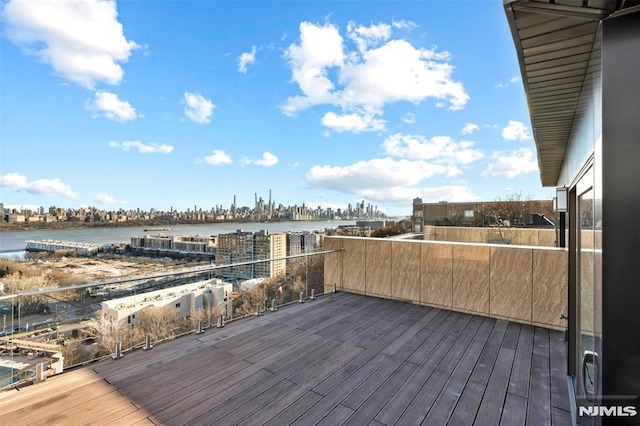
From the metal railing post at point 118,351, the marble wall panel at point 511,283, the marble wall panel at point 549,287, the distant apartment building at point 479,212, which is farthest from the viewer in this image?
the distant apartment building at point 479,212

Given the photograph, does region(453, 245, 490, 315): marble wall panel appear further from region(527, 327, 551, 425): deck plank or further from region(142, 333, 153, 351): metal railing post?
region(142, 333, 153, 351): metal railing post

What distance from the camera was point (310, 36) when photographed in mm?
8789

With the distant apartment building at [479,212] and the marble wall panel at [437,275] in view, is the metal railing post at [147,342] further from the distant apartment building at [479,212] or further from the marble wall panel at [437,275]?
the distant apartment building at [479,212]

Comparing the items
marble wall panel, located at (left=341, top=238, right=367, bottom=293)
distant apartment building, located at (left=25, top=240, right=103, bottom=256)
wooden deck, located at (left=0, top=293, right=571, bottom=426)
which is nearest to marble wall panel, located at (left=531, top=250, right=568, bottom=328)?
wooden deck, located at (left=0, top=293, right=571, bottom=426)

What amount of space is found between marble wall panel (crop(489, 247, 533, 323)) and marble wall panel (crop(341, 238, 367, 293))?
209cm

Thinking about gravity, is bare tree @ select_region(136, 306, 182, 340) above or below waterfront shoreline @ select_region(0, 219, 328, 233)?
below

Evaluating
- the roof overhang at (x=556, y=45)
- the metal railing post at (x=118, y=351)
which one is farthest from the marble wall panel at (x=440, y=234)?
the metal railing post at (x=118, y=351)

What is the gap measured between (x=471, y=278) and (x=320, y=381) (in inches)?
118

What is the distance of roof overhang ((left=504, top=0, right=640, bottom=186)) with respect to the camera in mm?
1198

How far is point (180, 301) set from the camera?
3.53 metres

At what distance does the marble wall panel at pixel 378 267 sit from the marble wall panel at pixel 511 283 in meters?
1.59

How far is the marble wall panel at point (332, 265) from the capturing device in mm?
5742

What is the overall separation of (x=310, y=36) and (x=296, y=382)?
9250 millimetres

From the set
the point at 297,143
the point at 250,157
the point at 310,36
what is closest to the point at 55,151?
the point at 250,157
